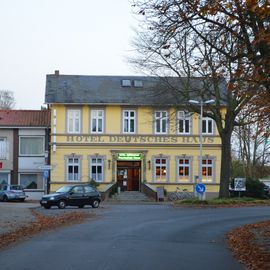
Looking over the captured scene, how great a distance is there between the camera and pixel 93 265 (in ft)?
37.9

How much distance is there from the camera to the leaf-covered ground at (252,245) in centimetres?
1234

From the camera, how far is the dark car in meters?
35.6

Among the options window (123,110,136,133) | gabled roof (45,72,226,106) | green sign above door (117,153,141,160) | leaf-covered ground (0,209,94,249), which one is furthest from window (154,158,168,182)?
leaf-covered ground (0,209,94,249)

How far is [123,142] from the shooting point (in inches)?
2089

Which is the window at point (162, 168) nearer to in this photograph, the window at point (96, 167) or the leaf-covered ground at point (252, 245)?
the window at point (96, 167)

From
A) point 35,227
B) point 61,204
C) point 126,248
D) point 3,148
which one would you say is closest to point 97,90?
point 3,148

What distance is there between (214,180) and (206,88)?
1756cm

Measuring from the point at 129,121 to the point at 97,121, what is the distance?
2.96 meters

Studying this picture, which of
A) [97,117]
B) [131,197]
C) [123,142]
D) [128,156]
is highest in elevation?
[97,117]

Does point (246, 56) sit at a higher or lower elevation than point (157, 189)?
higher

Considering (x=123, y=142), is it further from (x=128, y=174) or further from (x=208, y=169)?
(x=208, y=169)

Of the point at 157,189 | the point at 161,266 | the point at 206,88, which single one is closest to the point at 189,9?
the point at 161,266

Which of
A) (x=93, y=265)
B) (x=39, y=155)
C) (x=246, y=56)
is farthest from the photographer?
(x=39, y=155)

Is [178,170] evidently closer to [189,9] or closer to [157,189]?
[157,189]
